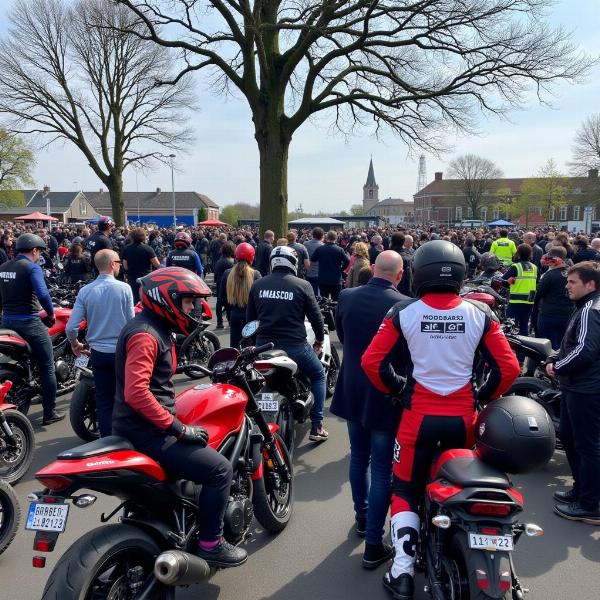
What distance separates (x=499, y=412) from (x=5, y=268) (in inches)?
200

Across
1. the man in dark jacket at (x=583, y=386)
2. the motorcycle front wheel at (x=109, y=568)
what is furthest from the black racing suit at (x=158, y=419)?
the man in dark jacket at (x=583, y=386)

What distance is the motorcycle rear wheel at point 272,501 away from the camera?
11.5 ft

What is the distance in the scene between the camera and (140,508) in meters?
2.67

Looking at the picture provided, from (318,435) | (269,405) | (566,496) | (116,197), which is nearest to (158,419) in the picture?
(269,405)

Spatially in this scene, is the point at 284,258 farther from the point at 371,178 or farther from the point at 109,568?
the point at 371,178

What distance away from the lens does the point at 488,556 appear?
7.35ft

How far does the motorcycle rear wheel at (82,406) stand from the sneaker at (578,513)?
4112mm

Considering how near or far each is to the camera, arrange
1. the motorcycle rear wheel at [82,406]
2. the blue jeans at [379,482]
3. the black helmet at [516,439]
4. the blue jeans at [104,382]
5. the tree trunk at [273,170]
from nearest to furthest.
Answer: the black helmet at [516,439]
the blue jeans at [379,482]
the blue jeans at [104,382]
the motorcycle rear wheel at [82,406]
the tree trunk at [273,170]

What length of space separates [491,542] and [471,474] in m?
0.27

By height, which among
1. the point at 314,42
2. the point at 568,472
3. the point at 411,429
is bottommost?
the point at 568,472

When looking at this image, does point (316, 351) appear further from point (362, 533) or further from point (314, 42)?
point (314, 42)

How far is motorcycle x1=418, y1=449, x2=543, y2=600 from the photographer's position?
2.22 metres

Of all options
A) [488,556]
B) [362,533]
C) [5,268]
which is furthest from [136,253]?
[488,556]

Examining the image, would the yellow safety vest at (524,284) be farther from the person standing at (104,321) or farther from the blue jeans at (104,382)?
the blue jeans at (104,382)
